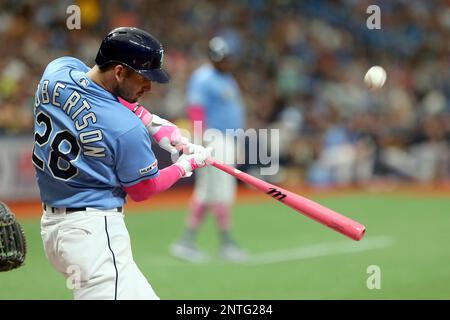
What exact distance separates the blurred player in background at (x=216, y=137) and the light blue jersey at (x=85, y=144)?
4.77m

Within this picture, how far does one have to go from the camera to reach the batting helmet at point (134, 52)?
469 cm

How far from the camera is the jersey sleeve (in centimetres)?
460

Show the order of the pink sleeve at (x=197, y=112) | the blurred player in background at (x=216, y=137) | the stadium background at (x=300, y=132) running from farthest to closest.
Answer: the pink sleeve at (x=197, y=112), the blurred player in background at (x=216, y=137), the stadium background at (x=300, y=132)

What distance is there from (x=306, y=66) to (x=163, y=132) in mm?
15448

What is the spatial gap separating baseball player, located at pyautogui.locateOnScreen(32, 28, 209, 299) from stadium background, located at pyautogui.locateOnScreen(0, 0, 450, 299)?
285 cm

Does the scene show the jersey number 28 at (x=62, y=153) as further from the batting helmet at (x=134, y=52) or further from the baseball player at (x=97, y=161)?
the batting helmet at (x=134, y=52)

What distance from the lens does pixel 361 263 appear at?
9062 mm

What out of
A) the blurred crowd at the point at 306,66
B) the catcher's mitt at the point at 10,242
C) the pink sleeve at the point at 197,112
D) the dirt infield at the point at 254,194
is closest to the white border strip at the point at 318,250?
the pink sleeve at the point at 197,112

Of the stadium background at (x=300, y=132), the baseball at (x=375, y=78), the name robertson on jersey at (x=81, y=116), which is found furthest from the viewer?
the stadium background at (x=300, y=132)

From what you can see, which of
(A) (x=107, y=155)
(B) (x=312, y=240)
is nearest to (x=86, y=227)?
(A) (x=107, y=155)

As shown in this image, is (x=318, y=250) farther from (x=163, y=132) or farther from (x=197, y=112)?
(x=163, y=132)

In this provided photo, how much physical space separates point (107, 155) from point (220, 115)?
17.5 feet

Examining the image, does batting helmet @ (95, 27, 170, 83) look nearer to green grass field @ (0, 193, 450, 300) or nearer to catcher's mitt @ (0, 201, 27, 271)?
catcher's mitt @ (0, 201, 27, 271)

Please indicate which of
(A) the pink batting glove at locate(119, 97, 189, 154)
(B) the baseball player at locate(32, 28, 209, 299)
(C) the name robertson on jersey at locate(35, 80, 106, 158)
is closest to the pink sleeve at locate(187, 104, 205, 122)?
(A) the pink batting glove at locate(119, 97, 189, 154)
